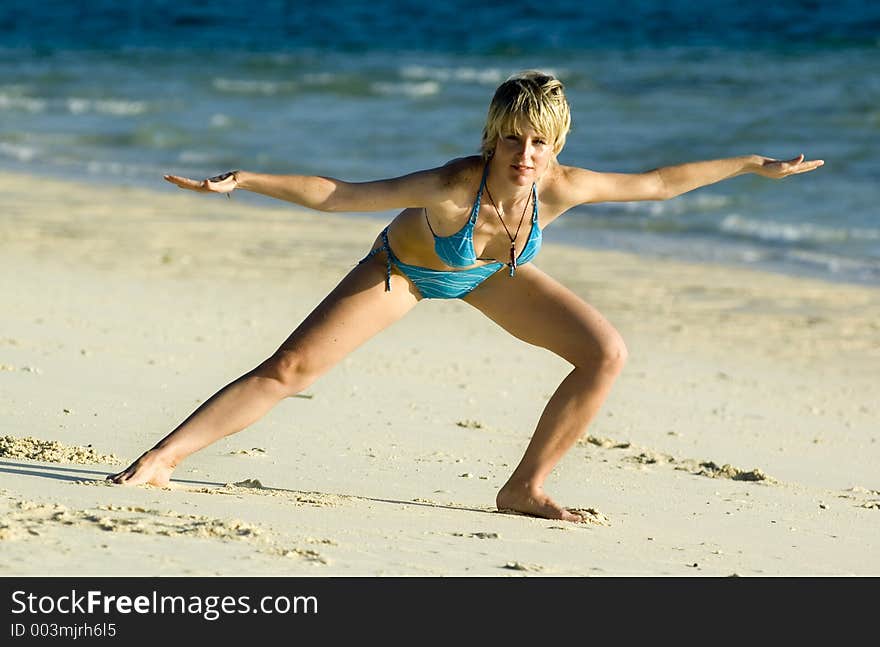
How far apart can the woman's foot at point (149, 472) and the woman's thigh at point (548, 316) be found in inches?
48.5

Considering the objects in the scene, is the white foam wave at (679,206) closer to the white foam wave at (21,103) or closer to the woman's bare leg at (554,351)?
the woman's bare leg at (554,351)

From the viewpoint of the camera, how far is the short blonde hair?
472 centimetres

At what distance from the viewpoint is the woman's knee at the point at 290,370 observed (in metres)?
5.10

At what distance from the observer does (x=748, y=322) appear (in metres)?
9.22

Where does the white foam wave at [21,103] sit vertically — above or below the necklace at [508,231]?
above

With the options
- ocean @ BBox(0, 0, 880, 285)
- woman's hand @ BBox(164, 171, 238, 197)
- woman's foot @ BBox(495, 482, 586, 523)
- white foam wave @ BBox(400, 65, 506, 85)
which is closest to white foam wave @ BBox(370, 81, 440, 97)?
ocean @ BBox(0, 0, 880, 285)

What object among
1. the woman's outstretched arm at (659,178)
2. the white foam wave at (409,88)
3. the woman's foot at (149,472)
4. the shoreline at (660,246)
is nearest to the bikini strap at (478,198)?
the woman's outstretched arm at (659,178)

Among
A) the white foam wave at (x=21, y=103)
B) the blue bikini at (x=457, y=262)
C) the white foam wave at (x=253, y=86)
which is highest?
the white foam wave at (x=253, y=86)

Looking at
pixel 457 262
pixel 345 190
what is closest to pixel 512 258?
pixel 457 262

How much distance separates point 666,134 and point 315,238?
752 cm

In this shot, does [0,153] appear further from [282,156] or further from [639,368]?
[639,368]

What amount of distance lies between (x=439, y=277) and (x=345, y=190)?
0.58m
